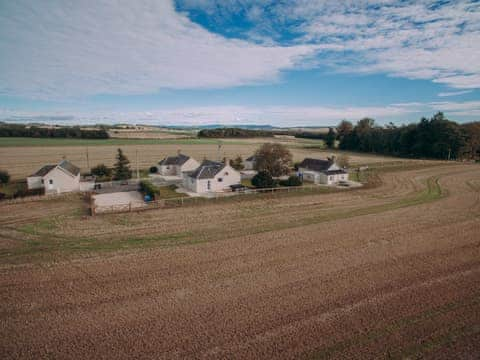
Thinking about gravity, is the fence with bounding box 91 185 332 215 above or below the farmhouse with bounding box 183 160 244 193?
below

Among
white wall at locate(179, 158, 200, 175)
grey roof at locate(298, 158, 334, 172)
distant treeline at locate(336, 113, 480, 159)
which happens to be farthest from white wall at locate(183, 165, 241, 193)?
distant treeline at locate(336, 113, 480, 159)

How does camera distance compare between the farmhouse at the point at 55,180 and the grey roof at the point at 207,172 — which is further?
the grey roof at the point at 207,172

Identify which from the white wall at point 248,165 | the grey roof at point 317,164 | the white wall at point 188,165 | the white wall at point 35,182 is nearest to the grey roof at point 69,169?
the white wall at point 35,182

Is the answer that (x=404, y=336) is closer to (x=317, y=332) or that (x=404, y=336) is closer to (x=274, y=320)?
(x=317, y=332)

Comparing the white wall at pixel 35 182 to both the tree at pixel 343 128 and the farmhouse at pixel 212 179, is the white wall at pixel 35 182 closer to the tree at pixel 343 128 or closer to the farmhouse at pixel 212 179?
the farmhouse at pixel 212 179

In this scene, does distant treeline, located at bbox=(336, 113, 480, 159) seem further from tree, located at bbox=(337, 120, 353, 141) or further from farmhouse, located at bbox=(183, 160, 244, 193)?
farmhouse, located at bbox=(183, 160, 244, 193)

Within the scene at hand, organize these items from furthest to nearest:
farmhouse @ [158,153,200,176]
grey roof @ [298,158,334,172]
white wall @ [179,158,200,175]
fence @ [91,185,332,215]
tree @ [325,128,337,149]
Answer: tree @ [325,128,337,149], farmhouse @ [158,153,200,176], white wall @ [179,158,200,175], grey roof @ [298,158,334,172], fence @ [91,185,332,215]

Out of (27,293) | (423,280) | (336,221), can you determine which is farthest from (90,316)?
(336,221)
